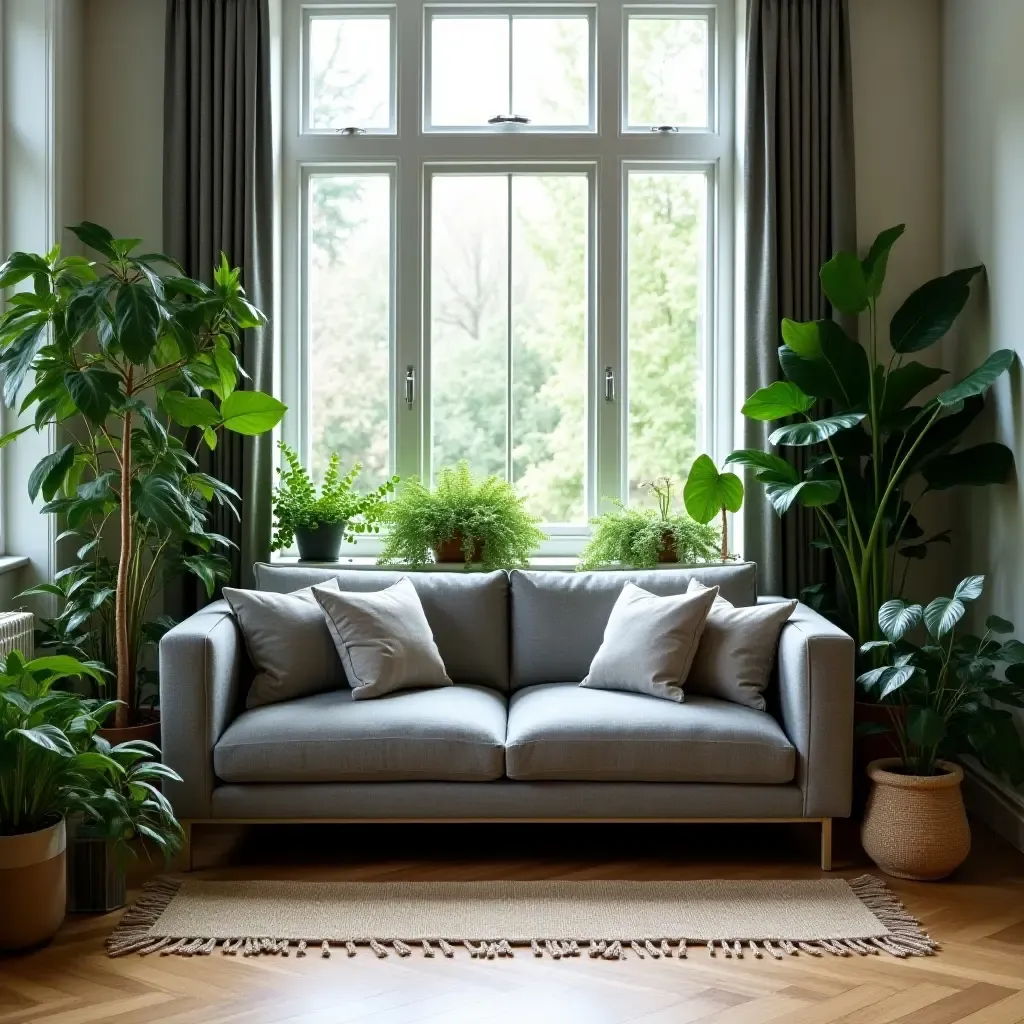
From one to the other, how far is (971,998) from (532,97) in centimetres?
358

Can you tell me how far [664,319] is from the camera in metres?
4.79

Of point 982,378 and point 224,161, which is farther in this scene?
point 224,161

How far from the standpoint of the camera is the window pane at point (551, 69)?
473 centimetres

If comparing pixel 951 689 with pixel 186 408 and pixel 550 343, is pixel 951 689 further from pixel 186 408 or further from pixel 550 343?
pixel 186 408

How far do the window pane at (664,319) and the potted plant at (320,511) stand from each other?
1.07 m

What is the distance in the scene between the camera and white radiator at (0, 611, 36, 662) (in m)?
3.79

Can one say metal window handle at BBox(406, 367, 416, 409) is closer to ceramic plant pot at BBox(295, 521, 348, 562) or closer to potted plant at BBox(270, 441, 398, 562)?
potted plant at BBox(270, 441, 398, 562)

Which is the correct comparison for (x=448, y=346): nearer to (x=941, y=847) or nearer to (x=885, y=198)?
(x=885, y=198)

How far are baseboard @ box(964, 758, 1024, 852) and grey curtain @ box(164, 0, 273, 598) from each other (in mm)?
2715

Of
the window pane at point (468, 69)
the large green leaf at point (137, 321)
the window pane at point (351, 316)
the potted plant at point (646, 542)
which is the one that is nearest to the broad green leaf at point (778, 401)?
the potted plant at point (646, 542)

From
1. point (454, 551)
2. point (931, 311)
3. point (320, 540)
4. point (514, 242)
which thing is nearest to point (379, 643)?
point (454, 551)

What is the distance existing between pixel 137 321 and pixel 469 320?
1691mm

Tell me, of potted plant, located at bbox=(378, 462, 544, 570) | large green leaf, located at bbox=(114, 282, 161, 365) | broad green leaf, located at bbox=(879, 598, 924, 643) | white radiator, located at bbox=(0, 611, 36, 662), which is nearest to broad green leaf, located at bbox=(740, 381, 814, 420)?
broad green leaf, located at bbox=(879, 598, 924, 643)

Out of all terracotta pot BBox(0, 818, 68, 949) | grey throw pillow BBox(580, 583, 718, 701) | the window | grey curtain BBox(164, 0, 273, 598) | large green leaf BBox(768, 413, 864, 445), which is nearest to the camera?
terracotta pot BBox(0, 818, 68, 949)
